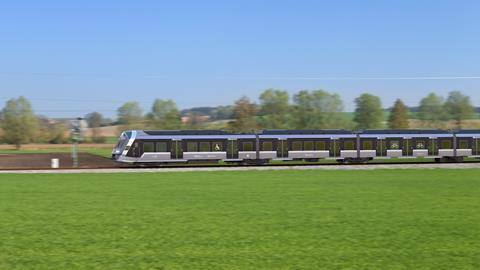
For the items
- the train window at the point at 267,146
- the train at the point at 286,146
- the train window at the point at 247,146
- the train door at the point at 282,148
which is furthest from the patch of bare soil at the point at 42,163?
the train door at the point at 282,148

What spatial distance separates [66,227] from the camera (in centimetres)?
1177

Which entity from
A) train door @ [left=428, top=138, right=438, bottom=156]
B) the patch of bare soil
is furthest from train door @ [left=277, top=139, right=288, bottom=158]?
the patch of bare soil

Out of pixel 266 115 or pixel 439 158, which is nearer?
pixel 439 158

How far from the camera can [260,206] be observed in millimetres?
15781

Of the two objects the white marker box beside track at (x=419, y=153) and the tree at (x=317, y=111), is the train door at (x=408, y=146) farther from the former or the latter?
the tree at (x=317, y=111)

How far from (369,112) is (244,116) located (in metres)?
34.4

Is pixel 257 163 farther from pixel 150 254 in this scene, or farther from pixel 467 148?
pixel 150 254

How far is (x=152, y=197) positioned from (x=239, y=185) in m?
6.20

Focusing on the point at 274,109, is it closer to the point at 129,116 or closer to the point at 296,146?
the point at 129,116

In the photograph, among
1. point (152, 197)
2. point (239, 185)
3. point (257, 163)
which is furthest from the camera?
point (257, 163)

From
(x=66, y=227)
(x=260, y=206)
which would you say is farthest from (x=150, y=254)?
(x=260, y=206)

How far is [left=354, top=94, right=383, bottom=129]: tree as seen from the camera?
393 feet

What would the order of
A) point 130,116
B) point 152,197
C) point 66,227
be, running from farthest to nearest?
point 130,116 < point 152,197 < point 66,227

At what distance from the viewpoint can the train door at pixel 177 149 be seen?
43.0 meters
